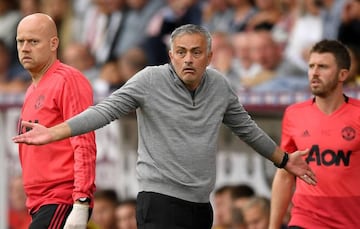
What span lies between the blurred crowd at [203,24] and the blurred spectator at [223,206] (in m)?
1.09

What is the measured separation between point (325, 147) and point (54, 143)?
6.41ft

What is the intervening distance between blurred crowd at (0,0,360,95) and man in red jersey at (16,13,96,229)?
12.6 feet

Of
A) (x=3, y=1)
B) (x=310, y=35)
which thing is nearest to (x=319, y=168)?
(x=310, y=35)

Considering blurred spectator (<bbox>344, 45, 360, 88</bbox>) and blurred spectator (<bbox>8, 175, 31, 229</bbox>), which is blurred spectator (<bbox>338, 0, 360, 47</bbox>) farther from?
blurred spectator (<bbox>8, 175, 31, 229</bbox>)

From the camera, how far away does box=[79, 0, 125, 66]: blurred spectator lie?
597 inches

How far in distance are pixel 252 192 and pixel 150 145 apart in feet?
16.6

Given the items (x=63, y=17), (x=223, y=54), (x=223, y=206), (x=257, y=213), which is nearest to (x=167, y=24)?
(x=223, y=54)

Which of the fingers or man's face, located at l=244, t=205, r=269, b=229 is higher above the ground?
the fingers

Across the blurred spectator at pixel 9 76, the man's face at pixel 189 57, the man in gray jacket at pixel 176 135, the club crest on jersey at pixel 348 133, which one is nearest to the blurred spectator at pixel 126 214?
the blurred spectator at pixel 9 76

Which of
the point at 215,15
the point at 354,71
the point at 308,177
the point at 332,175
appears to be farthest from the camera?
the point at 215,15

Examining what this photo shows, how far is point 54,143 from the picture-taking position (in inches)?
335

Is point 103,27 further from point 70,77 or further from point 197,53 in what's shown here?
point 197,53

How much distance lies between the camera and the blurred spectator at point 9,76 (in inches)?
607

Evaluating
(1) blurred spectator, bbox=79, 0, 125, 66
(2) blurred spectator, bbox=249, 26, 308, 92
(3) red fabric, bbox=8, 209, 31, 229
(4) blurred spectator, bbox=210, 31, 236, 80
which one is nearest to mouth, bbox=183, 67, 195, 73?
(2) blurred spectator, bbox=249, 26, 308, 92
